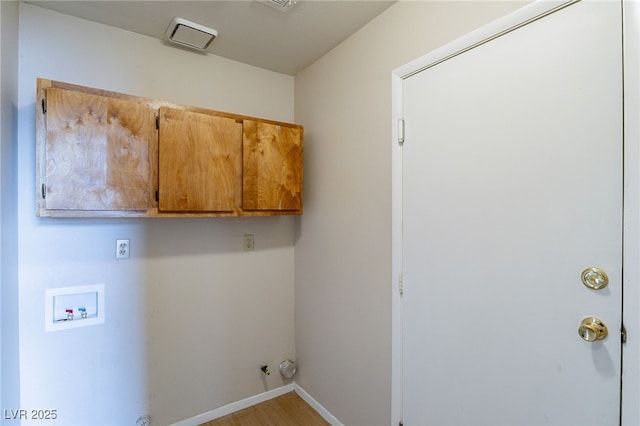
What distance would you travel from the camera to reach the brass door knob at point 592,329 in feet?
2.94

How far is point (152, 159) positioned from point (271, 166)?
0.67m

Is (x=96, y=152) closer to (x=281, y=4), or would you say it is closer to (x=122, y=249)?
(x=122, y=249)

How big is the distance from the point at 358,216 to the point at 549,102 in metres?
1.02

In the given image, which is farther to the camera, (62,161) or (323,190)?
(323,190)

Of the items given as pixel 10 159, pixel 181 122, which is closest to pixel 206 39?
pixel 181 122

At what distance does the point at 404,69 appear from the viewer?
147cm

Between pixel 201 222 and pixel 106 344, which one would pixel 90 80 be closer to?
pixel 201 222

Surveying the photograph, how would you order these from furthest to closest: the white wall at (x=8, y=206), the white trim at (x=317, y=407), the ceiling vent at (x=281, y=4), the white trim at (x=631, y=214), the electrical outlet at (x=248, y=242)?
the electrical outlet at (x=248, y=242)
the white trim at (x=317, y=407)
the ceiling vent at (x=281, y=4)
the white wall at (x=8, y=206)
the white trim at (x=631, y=214)

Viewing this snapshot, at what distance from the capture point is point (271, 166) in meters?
1.92

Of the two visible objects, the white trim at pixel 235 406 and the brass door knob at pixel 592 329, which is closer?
the brass door knob at pixel 592 329

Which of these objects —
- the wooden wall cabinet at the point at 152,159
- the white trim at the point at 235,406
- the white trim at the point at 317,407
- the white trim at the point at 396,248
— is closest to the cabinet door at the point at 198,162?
the wooden wall cabinet at the point at 152,159

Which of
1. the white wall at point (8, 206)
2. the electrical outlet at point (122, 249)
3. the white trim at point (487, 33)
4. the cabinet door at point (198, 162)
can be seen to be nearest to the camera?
the white trim at point (487, 33)

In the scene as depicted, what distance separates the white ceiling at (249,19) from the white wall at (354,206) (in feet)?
0.38

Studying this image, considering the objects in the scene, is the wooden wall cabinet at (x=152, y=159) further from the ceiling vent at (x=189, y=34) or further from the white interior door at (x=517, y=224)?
the white interior door at (x=517, y=224)
